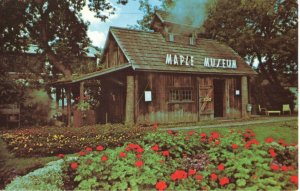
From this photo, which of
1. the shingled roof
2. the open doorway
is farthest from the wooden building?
the open doorway

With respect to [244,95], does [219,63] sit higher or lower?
higher

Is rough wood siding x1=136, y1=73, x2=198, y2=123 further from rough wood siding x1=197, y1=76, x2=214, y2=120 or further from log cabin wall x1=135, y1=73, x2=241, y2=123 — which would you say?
rough wood siding x1=197, y1=76, x2=214, y2=120

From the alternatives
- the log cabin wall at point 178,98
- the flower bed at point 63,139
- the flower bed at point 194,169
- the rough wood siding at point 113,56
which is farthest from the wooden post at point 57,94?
the flower bed at point 194,169

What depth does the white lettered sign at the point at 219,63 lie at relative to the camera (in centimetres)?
2019

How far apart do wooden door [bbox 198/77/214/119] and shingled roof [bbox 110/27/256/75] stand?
0.62 meters

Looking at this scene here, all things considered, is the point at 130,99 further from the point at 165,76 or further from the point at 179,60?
the point at 179,60

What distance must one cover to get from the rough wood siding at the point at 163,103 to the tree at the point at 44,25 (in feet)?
12.3

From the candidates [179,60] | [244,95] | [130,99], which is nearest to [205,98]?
[179,60]

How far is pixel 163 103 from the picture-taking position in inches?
712

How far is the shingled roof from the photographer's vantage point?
691 inches

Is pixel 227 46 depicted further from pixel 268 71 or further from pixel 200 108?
pixel 200 108

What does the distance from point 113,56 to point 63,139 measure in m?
9.54

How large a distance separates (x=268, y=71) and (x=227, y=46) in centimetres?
359

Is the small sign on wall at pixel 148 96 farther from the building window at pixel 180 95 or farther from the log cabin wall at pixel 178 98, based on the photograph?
the building window at pixel 180 95
